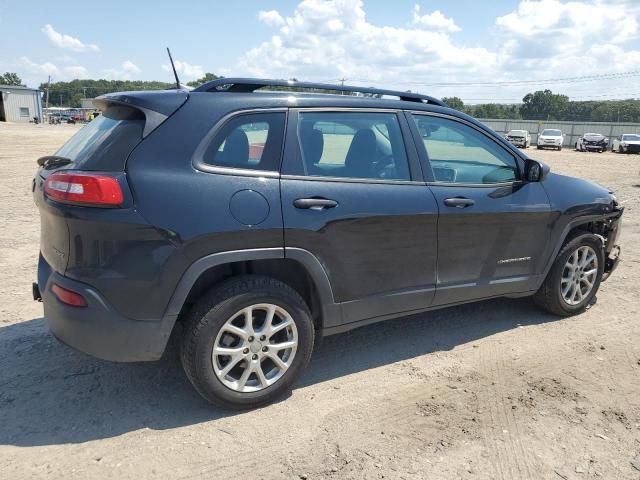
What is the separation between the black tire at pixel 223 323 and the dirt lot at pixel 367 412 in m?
0.13

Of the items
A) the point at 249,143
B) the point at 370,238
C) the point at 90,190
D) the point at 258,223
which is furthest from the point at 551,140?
the point at 90,190

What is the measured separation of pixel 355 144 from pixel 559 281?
226cm

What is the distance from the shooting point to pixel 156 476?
2.56 metres

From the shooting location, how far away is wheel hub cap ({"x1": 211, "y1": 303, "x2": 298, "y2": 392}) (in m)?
3.01

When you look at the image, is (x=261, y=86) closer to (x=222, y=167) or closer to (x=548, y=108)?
(x=222, y=167)

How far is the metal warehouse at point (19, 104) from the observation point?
62.7 meters

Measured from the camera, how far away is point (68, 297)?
2.80m

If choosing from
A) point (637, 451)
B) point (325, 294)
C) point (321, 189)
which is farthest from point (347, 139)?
point (637, 451)

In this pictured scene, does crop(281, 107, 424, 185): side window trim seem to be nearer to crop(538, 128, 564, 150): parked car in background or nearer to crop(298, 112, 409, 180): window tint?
crop(298, 112, 409, 180): window tint

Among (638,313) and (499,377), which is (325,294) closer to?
(499,377)

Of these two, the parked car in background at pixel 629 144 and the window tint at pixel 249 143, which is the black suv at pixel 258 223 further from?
the parked car in background at pixel 629 144

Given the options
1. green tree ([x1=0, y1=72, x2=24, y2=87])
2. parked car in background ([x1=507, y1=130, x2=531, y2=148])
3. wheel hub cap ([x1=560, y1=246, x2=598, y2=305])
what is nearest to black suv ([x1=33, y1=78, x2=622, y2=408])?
wheel hub cap ([x1=560, y1=246, x2=598, y2=305])

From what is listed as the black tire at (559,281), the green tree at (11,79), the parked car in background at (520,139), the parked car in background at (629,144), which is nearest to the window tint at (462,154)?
the black tire at (559,281)

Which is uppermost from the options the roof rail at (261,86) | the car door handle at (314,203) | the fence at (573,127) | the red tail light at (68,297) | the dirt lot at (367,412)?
the fence at (573,127)
